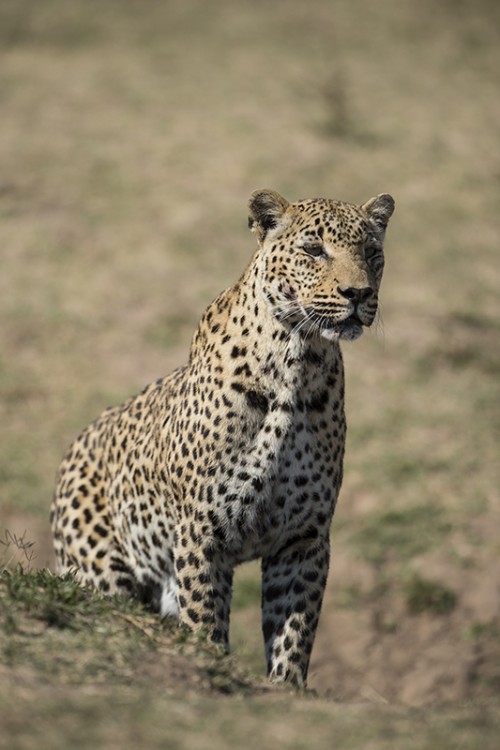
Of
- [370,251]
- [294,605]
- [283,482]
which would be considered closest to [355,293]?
[370,251]

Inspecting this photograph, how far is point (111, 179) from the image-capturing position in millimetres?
20141

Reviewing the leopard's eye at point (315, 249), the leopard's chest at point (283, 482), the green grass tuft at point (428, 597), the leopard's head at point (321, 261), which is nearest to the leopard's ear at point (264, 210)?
the leopard's head at point (321, 261)

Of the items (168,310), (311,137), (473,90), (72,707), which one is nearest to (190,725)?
(72,707)

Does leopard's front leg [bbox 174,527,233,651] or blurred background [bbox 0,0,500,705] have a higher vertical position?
blurred background [bbox 0,0,500,705]

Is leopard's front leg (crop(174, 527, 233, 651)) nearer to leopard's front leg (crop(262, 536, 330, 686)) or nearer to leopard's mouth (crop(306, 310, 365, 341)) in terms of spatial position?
leopard's front leg (crop(262, 536, 330, 686))

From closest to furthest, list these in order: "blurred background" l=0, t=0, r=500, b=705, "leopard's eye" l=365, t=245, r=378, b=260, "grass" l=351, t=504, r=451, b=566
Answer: "leopard's eye" l=365, t=245, r=378, b=260 < "blurred background" l=0, t=0, r=500, b=705 < "grass" l=351, t=504, r=451, b=566

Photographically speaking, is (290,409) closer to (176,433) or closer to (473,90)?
(176,433)

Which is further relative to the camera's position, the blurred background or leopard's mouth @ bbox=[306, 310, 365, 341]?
the blurred background

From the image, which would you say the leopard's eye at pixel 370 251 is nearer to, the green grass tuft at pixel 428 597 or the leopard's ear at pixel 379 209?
the leopard's ear at pixel 379 209

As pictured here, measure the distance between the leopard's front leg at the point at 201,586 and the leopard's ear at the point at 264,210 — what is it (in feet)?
5.82

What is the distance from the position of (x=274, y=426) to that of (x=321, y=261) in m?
0.95

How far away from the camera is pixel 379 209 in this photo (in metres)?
7.56

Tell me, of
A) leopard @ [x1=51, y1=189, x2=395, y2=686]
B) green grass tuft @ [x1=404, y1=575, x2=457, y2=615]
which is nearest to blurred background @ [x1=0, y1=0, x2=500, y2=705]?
green grass tuft @ [x1=404, y1=575, x2=457, y2=615]

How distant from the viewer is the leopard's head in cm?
689
